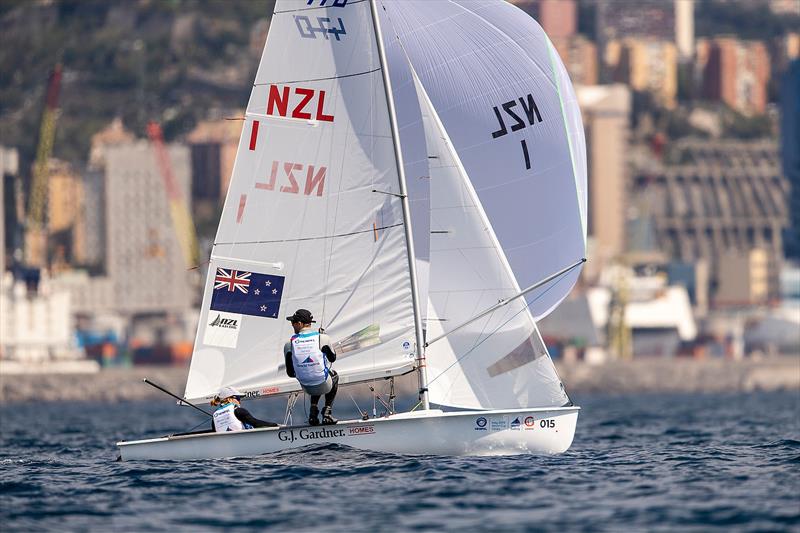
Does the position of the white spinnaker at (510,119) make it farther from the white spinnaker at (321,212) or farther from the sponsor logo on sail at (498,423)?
the sponsor logo on sail at (498,423)

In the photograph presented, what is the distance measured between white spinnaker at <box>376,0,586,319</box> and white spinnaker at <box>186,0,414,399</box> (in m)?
1.26

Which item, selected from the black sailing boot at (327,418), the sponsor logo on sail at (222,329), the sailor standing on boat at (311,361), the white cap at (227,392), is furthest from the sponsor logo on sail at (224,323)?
the black sailing boot at (327,418)

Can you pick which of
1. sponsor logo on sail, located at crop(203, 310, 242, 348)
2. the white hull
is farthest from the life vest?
sponsor logo on sail, located at crop(203, 310, 242, 348)

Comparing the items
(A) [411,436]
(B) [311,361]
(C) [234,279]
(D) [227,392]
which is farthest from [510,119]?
(D) [227,392]

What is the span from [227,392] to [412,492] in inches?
237

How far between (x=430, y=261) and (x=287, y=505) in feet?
25.5

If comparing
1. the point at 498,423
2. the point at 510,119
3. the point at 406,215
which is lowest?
the point at 498,423

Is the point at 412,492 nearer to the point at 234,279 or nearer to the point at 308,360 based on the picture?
the point at 308,360

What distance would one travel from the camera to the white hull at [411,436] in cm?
2894

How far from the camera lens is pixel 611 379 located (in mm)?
142000

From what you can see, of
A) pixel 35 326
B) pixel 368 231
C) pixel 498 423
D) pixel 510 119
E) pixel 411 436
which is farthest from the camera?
pixel 35 326

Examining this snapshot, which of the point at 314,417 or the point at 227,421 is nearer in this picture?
the point at 314,417

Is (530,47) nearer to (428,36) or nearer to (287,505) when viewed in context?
(428,36)

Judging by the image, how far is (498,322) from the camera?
3067cm
